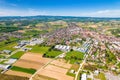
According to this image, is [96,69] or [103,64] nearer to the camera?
[96,69]

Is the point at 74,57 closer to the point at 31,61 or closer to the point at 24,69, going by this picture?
the point at 31,61

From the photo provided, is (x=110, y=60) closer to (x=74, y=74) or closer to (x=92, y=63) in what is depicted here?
(x=92, y=63)

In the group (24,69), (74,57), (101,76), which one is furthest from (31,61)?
(101,76)

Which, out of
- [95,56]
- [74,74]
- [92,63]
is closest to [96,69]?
[92,63]

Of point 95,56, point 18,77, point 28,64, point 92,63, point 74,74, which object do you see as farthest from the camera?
point 95,56

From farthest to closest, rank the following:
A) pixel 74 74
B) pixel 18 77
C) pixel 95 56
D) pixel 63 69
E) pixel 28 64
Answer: pixel 95 56 → pixel 28 64 → pixel 63 69 → pixel 74 74 → pixel 18 77
